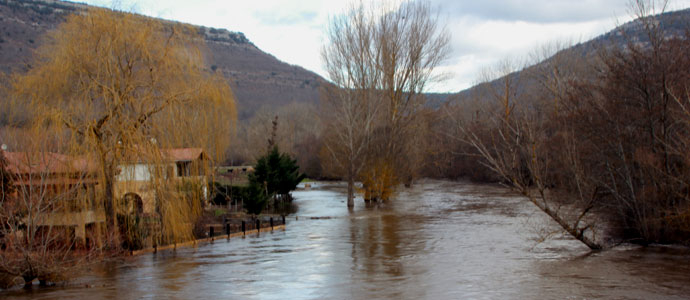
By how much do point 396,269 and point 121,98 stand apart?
932cm

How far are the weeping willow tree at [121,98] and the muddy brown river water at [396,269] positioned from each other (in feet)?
8.18

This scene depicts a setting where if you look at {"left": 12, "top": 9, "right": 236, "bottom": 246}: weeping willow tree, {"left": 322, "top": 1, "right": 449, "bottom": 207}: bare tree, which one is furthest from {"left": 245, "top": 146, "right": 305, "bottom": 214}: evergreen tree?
{"left": 12, "top": 9, "right": 236, "bottom": 246}: weeping willow tree

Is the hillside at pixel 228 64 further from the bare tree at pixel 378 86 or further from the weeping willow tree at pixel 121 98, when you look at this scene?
the weeping willow tree at pixel 121 98

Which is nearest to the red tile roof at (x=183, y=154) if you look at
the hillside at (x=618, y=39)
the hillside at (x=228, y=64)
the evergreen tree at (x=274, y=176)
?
the hillside at (x=618, y=39)

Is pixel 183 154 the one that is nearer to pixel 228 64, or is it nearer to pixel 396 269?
pixel 396 269

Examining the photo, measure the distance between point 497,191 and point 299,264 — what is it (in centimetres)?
3329

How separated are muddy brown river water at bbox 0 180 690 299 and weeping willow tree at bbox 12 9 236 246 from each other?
249cm

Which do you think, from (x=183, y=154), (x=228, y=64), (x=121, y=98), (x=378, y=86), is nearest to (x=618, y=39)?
(x=378, y=86)

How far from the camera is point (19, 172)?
42.2 feet

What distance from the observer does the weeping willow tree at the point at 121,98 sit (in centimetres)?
1582

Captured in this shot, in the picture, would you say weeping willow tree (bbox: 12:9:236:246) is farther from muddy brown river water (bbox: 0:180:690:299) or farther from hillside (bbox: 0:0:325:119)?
hillside (bbox: 0:0:325:119)

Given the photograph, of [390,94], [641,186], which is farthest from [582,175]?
[390,94]

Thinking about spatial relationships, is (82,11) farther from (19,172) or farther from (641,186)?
(641,186)

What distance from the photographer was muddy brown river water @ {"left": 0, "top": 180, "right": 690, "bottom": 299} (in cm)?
1300
